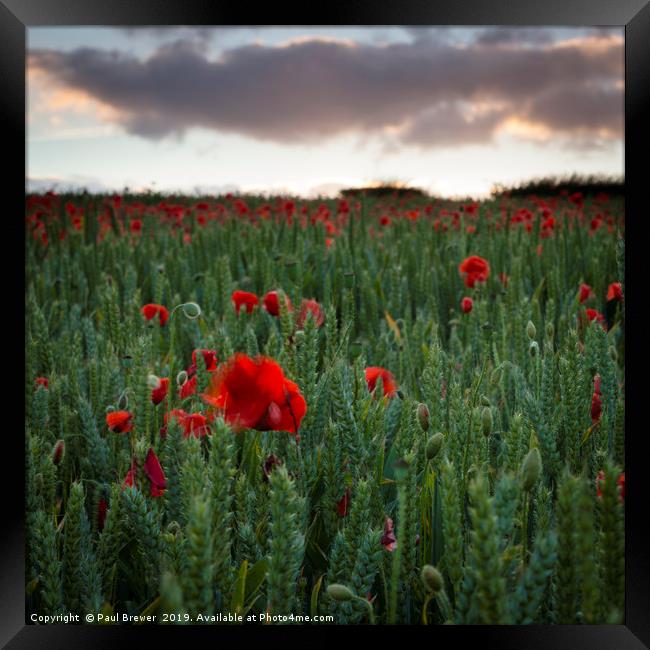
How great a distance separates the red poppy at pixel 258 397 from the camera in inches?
29.6

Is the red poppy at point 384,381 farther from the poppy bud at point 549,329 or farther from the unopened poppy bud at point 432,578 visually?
the unopened poppy bud at point 432,578

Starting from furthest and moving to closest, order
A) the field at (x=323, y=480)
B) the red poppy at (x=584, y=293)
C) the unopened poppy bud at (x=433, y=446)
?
the red poppy at (x=584, y=293) → the unopened poppy bud at (x=433, y=446) → the field at (x=323, y=480)

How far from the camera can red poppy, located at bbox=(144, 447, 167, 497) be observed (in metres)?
0.83

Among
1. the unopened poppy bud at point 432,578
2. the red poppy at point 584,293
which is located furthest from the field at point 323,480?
the red poppy at point 584,293

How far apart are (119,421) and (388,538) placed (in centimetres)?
42

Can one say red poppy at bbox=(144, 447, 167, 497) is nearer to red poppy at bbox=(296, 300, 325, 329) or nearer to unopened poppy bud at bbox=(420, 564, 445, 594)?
unopened poppy bud at bbox=(420, 564, 445, 594)

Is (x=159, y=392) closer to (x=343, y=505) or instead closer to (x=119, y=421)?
(x=119, y=421)

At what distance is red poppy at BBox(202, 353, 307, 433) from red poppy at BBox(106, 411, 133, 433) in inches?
9.1

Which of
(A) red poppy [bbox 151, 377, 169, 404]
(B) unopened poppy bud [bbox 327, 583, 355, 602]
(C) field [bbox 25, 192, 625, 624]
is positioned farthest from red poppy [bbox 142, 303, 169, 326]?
(B) unopened poppy bud [bbox 327, 583, 355, 602]

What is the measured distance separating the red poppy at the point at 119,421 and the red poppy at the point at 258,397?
23cm

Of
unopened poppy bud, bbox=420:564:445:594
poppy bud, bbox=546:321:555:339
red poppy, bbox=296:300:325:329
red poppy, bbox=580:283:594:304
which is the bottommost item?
unopened poppy bud, bbox=420:564:445:594

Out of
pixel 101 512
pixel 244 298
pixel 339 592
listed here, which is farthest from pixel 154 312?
pixel 339 592

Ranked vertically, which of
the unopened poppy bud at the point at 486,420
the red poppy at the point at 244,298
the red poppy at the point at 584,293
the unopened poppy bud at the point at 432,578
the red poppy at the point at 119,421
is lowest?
the unopened poppy bud at the point at 432,578

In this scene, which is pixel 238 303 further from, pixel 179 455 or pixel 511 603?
pixel 511 603
